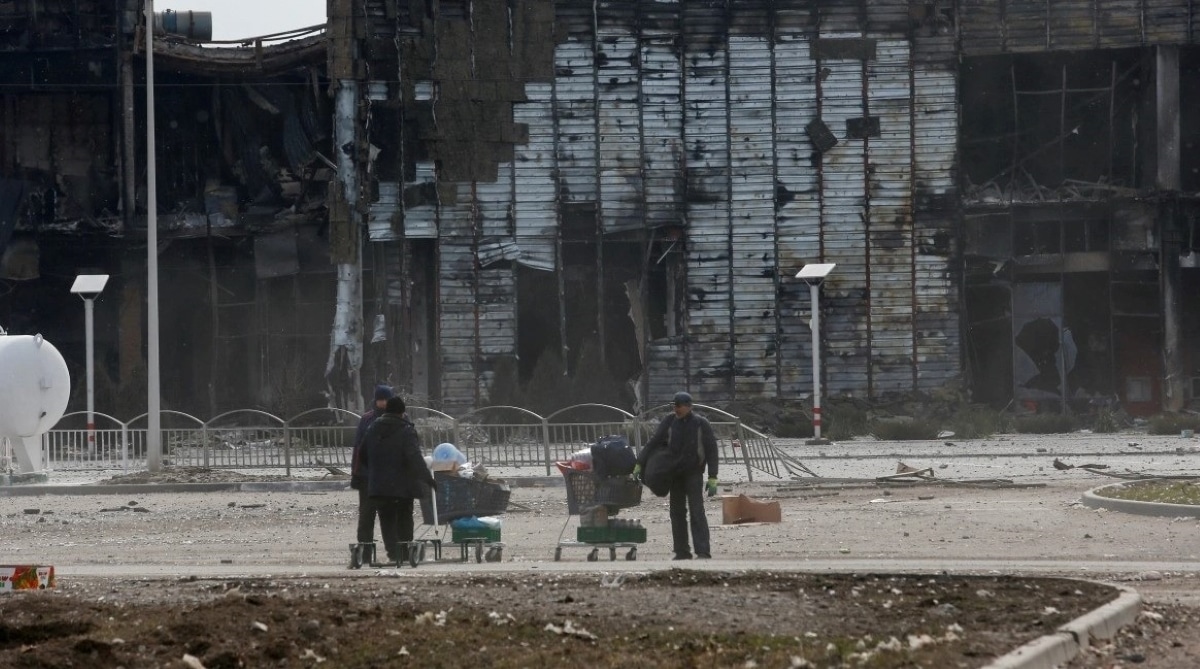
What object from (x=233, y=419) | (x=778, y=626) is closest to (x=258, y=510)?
(x=778, y=626)

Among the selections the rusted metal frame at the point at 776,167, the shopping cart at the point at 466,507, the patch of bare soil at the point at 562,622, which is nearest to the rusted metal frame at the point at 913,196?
the rusted metal frame at the point at 776,167

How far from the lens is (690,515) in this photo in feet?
48.9

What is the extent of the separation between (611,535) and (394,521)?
1972 mm

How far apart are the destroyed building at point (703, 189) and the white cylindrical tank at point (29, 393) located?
14490 mm

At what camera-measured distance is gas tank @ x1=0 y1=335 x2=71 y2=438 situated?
27.1 m

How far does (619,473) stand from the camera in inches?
597

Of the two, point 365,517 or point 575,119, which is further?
point 575,119

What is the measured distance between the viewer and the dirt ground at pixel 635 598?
9117mm

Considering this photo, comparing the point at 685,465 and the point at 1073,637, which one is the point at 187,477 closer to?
the point at 685,465

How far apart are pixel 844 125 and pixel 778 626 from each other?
113ft

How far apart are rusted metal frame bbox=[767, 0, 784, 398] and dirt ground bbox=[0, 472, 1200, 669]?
2381 cm

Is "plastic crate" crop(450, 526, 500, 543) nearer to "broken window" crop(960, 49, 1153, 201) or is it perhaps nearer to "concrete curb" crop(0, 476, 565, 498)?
"concrete curb" crop(0, 476, 565, 498)

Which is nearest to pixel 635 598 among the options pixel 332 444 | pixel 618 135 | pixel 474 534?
pixel 474 534

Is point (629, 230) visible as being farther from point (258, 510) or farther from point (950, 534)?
point (950, 534)
